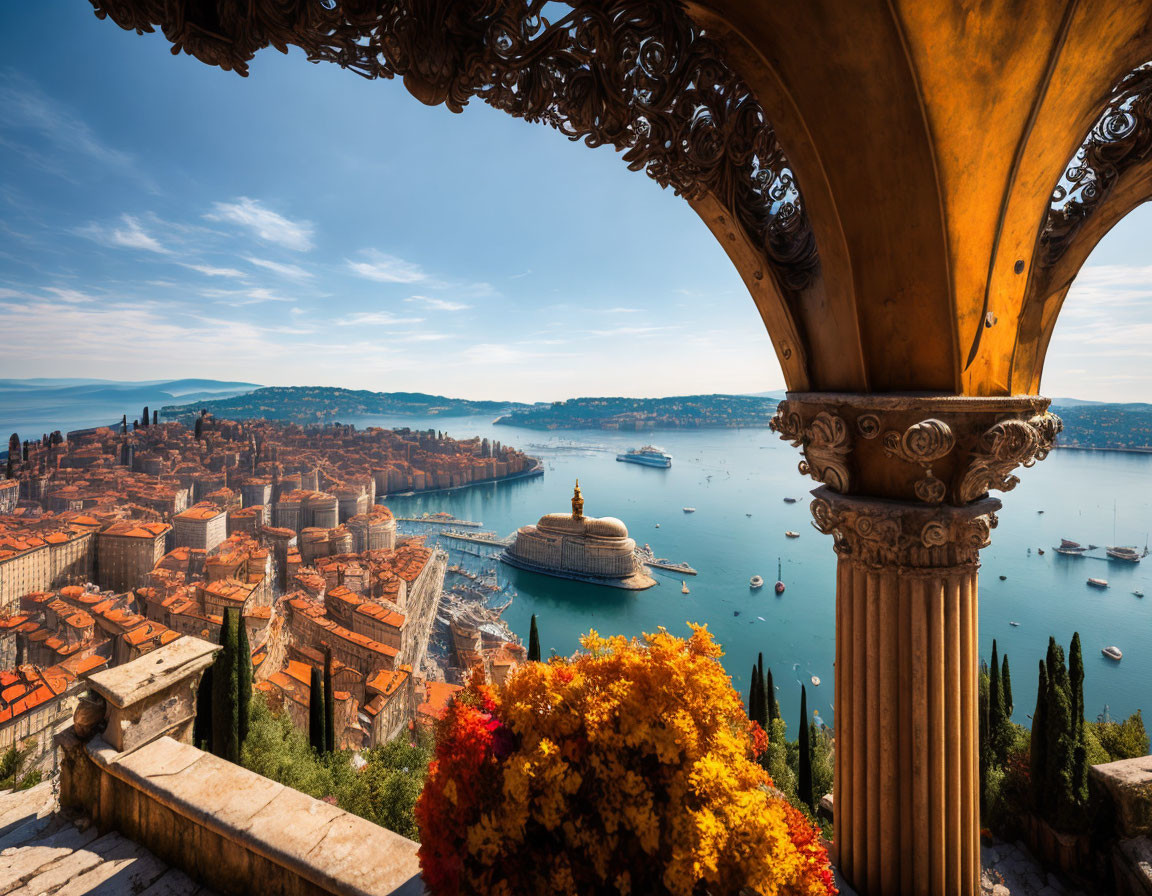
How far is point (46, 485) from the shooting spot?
20.6m

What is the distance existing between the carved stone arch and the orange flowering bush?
118cm

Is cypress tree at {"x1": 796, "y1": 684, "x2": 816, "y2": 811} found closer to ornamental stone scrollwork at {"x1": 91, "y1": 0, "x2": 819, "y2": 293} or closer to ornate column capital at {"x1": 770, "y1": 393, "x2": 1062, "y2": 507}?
ornate column capital at {"x1": 770, "y1": 393, "x2": 1062, "y2": 507}

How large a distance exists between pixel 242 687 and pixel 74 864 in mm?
6632

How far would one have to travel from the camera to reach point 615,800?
38.4 inches

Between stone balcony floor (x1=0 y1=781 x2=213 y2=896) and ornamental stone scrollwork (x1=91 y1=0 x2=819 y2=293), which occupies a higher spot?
ornamental stone scrollwork (x1=91 y1=0 x2=819 y2=293)

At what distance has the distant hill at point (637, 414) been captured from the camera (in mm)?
76000

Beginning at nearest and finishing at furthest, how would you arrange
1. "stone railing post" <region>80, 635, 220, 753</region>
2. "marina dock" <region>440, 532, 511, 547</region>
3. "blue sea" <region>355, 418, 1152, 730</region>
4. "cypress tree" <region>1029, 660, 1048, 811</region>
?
"stone railing post" <region>80, 635, 220, 753</region>
"cypress tree" <region>1029, 660, 1048, 811</region>
"blue sea" <region>355, 418, 1152, 730</region>
"marina dock" <region>440, 532, 511, 547</region>

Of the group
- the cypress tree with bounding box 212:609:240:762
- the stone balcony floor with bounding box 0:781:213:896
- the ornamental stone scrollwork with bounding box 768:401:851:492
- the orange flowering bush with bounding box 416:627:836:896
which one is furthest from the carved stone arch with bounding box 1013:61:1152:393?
the cypress tree with bounding box 212:609:240:762

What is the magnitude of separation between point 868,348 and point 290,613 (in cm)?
2063

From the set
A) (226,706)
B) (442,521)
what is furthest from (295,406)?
(226,706)

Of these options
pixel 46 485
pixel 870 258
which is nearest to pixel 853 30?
pixel 870 258

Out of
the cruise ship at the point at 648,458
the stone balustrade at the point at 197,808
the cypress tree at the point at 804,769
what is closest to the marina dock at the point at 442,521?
the cruise ship at the point at 648,458

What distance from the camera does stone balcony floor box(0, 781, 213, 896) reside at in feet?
5.35

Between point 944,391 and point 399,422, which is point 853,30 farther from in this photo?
point 399,422
